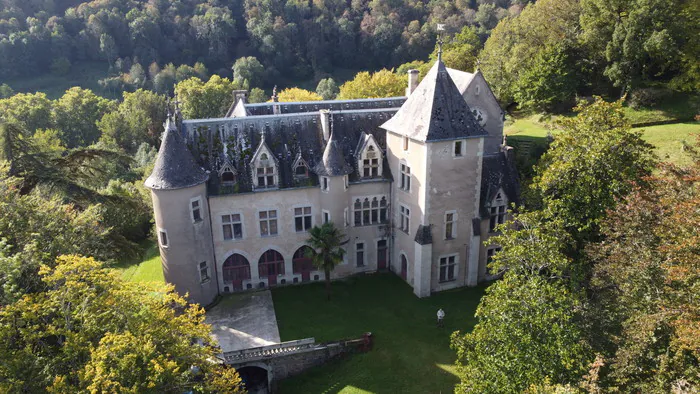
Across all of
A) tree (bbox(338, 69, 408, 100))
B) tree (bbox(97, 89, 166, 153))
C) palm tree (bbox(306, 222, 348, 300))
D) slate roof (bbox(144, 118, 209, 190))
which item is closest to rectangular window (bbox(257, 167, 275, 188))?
slate roof (bbox(144, 118, 209, 190))

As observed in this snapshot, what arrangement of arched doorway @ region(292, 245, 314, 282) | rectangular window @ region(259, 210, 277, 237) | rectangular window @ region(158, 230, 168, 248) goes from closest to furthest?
rectangular window @ region(158, 230, 168, 248) → rectangular window @ region(259, 210, 277, 237) → arched doorway @ region(292, 245, 314, 282)

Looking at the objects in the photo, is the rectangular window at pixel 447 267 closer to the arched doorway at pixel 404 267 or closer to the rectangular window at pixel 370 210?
the arched doorway at pixel 404 267

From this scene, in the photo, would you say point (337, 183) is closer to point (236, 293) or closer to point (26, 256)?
point (236, 293)

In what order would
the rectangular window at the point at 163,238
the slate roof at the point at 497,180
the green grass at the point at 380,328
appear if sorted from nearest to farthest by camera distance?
the green grass at the point at 380,328, the rectangular window at the point at 163,238, the slate roof at the point at 497,180

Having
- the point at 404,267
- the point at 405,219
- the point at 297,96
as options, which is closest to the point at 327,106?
the point at 405,219

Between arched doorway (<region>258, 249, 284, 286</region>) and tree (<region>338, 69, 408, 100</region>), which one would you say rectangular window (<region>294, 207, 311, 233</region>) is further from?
tree (<region>338, 69, 408, 100</region>)

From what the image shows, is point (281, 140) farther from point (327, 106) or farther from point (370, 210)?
point (327, 106)

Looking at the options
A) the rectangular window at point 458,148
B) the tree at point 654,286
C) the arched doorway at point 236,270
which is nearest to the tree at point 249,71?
the arched doorway at point 236,270
